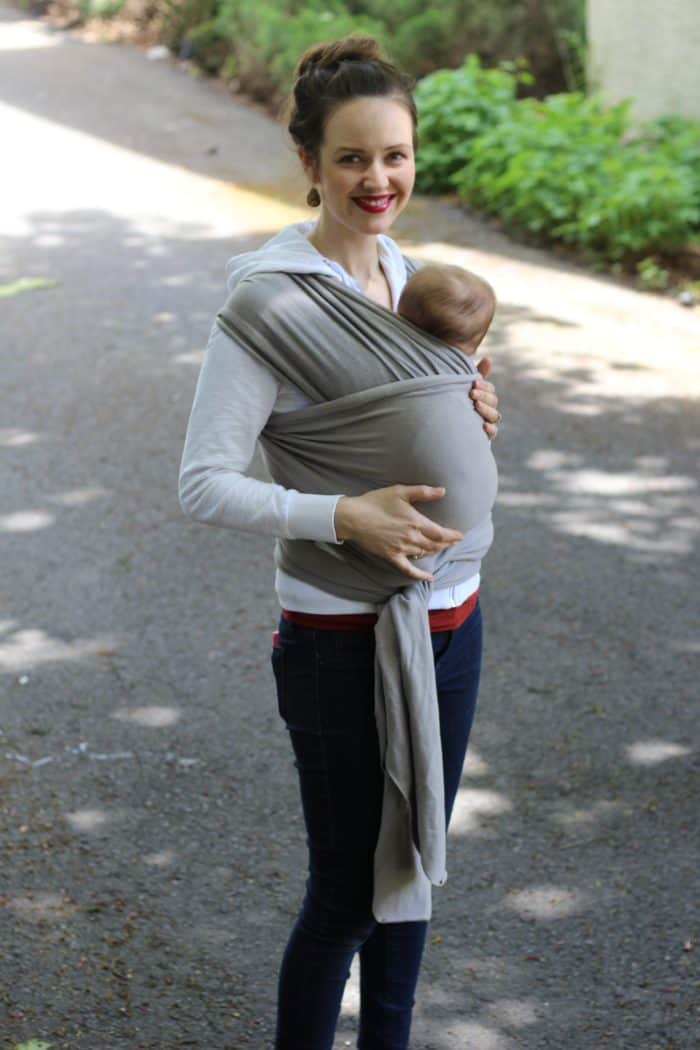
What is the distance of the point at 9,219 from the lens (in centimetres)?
1056

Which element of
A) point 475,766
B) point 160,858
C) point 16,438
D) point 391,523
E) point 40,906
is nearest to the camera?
point 391,523

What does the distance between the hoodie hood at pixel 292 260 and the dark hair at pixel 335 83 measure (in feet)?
0.48

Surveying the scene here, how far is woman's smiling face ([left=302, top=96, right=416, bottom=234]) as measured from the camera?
7.88 ft

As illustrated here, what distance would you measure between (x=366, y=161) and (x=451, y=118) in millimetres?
8577

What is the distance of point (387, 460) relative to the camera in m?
2.38

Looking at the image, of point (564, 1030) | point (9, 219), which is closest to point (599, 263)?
point (9, 219)

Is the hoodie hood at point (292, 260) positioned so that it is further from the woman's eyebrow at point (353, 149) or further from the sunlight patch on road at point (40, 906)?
the sunlight patch on road at point (40, 906)

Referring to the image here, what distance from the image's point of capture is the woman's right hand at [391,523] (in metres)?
2.33

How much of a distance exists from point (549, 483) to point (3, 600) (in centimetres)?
240

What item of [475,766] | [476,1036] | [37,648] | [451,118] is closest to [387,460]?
[476,1036]

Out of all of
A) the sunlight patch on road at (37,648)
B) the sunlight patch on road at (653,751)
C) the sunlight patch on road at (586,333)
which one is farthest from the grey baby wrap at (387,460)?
the sunlight patch on road at (586,333)

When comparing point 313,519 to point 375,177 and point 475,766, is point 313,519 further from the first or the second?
point 475,766

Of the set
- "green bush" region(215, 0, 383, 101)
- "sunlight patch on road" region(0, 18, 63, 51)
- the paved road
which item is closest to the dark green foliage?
the paved road

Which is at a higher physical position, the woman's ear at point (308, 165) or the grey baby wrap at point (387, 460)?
the woman's ear at point (308, 165)
